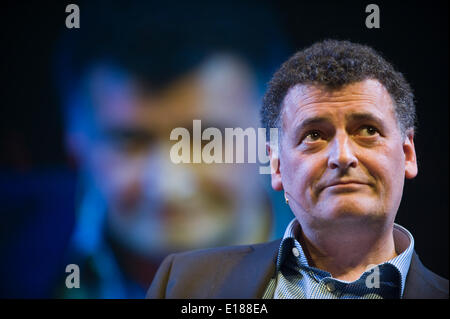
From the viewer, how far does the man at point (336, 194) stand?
5.24 ft

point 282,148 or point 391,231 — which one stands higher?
point 282,148

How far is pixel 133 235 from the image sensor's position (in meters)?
2.26

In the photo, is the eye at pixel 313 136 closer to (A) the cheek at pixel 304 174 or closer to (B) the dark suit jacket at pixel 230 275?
(A) the cheek at pixel 304 174

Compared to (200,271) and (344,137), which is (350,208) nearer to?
(344,137)

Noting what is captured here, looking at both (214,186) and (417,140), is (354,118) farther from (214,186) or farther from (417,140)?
(214,186)

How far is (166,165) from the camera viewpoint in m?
2.25

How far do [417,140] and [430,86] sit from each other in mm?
283

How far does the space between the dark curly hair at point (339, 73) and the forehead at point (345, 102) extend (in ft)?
0.09

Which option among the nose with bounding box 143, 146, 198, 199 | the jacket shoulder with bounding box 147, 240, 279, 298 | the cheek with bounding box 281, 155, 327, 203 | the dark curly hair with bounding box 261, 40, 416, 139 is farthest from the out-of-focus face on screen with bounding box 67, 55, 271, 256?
the cheek with bounding box 281, 155, 327, 203

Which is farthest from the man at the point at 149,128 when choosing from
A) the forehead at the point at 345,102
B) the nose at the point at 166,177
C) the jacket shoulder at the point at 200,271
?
the forehead at the point at 345,102

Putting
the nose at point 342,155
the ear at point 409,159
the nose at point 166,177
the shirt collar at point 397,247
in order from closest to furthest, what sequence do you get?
the nose at point 342,155, the shirt collar at point 397,247, the ear at point 409,159, the nose at point 166,177

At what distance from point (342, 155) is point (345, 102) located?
0.76 ft

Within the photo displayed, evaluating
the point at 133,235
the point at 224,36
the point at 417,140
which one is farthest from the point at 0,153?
the point at 417,140

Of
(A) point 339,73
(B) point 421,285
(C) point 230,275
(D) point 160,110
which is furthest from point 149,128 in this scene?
(B) point 421,285
